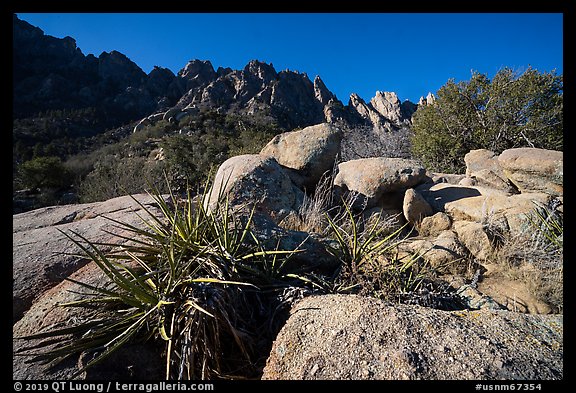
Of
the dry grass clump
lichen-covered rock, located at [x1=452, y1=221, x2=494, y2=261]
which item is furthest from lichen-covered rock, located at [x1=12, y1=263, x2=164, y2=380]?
lichen-covered rock, located at [x1=452, y1=221, x2=494, y2=261]

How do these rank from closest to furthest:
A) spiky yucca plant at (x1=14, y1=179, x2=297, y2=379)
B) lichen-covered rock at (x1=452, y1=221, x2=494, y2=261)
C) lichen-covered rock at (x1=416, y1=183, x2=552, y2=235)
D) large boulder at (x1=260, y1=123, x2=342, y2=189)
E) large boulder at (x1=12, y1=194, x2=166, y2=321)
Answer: spiky yucca plant at (x1=14, y1=179, x2=297, y2=379), large boulder at (x1=12, y1=194, x2=166, y2=321), lichen-covered rock at (x1=452, y1=221, x2=494, y2=261), lichen-covered rock at (x1=416, y1=183, x2=552, y2=235), large boulder at (x1=260, y1=123, x2=342, y2=189)

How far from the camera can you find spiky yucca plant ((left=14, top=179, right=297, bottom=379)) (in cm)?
158

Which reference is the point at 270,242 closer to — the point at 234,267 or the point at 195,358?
the point at 234,267

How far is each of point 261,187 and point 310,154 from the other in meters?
1.62

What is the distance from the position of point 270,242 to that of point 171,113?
26871 millimetres

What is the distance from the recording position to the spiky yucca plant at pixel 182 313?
1.58 meters

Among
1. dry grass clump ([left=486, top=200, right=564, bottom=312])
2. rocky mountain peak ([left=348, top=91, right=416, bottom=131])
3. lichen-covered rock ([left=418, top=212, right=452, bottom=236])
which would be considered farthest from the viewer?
rocky mountain peak ([left=348, top=91, right=416, bottom=131])

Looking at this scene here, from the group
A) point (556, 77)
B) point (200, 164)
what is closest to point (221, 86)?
point (200, 164)

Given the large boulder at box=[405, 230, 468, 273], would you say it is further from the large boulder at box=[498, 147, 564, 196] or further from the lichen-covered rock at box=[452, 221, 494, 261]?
the large boulder at box=[498, 147, 564, 196]

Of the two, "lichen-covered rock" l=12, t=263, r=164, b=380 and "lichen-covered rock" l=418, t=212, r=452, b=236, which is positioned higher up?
"lichen-covered rock" l=418, t=212, r=452, b=236

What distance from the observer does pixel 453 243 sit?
3.44 metres

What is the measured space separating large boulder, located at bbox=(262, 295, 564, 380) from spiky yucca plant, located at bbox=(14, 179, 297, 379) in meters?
0.28

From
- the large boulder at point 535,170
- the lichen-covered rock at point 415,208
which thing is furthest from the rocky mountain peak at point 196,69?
the large boulder at point 535,170
